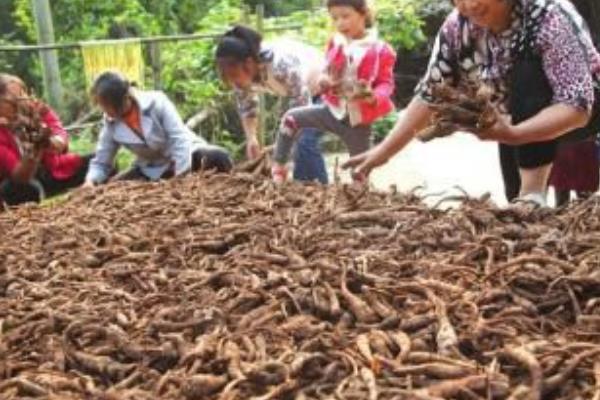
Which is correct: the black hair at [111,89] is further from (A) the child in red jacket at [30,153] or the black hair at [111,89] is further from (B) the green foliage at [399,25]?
(B) the green foliage at [399,25]

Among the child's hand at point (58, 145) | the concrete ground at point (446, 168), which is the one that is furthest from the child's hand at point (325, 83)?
the concrete ground at point (446, 168)

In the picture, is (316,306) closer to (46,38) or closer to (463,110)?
(463,110)

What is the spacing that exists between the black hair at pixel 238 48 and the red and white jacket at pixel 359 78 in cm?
48

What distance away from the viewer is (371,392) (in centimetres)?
195

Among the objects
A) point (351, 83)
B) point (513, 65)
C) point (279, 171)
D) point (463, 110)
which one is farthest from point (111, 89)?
point (463, 110)

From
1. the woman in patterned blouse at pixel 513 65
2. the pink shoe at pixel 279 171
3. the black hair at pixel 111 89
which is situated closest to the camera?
the woman in patterned blouse at pixel 513 65

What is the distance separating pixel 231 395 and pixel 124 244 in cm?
165

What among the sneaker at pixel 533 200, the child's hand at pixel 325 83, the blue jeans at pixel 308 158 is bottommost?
the blue jeans at pixel 308 158

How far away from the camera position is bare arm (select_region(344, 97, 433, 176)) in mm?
4055

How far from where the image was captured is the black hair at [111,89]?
5816 millimetres

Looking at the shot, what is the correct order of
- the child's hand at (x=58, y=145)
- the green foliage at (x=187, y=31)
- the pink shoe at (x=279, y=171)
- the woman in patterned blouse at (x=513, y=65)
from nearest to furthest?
the woman in patterned blouse at (x=513, y=65) → the pink shoe at (x=279, y=171) → the child's hand at (x=58, y=145) → the green foliage at (x=187, y=31)

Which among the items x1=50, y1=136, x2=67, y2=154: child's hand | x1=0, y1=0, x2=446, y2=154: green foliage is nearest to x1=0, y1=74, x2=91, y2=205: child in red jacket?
x1=50, y1=136, x2=67, y2=154: child's hand

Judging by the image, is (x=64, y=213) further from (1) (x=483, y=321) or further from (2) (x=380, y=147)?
(1) (x=483, y=321)

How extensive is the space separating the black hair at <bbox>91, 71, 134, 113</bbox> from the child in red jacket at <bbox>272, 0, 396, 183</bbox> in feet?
3.36
